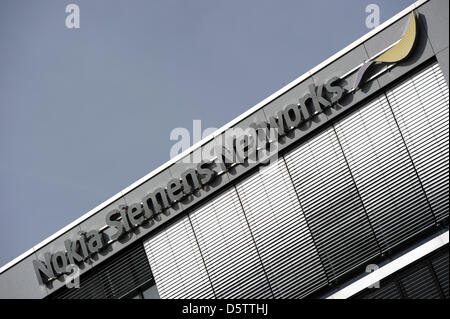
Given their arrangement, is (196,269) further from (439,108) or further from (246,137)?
(439,108)

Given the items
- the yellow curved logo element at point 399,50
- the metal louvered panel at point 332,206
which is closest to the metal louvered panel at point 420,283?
the metal louvered panel at point 332,206

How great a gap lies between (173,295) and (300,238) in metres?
4.66

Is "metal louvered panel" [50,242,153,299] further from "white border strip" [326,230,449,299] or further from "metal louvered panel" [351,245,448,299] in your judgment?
"metal louvered panel" [351,245,448,299]

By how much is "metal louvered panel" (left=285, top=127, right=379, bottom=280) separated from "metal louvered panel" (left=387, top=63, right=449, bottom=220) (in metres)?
1.99

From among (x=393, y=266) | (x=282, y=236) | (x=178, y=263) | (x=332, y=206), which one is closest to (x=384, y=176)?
(x=332, y=206)

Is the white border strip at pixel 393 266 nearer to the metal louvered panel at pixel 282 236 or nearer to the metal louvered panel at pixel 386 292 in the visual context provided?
the metal louvered panel at pixel 386 292

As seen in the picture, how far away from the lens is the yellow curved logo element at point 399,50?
56.9 feet

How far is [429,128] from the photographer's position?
17250mm

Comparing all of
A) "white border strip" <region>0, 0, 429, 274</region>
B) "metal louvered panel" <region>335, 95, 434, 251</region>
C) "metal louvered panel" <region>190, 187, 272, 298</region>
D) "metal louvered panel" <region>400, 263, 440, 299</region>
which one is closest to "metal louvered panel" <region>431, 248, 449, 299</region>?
"metal louvered panel" <region>400, 263, 440, 299</region>

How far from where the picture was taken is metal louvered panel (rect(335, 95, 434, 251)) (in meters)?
17.3

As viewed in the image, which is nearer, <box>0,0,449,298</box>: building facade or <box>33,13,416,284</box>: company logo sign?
<box>0,0,449,298</box>: building facade
